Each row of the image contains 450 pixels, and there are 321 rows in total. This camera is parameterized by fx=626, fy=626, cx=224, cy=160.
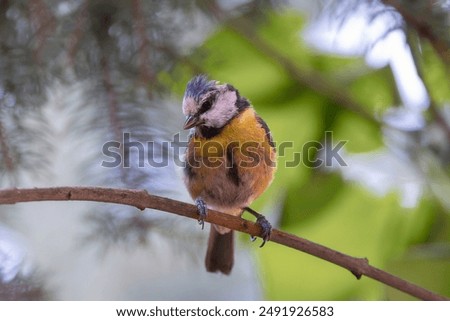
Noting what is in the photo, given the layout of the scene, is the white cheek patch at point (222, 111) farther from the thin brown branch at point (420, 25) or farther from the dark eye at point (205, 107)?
the thin brown branch at point (420, 25)

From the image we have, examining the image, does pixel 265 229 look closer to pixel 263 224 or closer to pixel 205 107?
pixel 263 224

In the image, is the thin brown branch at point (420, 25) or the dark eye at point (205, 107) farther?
the dark eye at point (205, 107)

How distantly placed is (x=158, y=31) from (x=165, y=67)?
2cm

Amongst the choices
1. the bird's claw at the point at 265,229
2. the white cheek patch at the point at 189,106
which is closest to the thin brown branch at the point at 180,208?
the bird's claw at the point at 265,229

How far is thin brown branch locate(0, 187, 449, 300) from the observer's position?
27 centimetres

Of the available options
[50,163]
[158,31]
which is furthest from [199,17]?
[50,163]

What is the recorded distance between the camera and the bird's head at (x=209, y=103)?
41cm

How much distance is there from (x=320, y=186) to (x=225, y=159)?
0.08 m

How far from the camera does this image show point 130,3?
1.24 ft

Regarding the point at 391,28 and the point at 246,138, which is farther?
the point at 246,138

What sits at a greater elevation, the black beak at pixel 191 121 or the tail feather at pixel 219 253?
the black beak at pixel 191 121
